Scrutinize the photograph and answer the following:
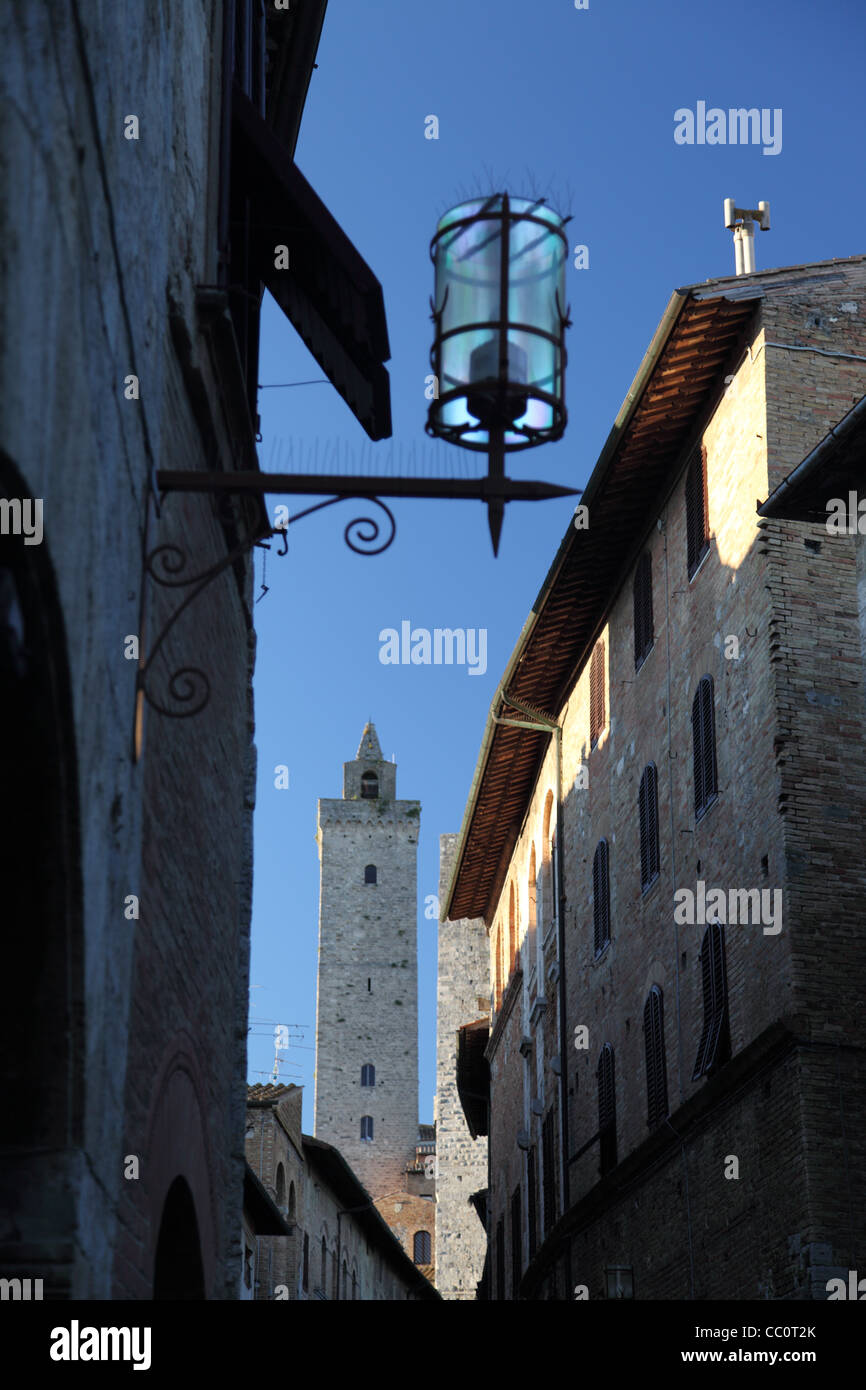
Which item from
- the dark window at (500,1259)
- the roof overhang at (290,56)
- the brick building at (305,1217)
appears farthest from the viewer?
the brick building at (305,1217)

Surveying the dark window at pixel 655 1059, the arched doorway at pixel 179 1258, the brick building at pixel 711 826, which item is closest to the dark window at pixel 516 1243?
the brick building at pixel 711 826

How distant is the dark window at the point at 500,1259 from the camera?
2628 centimetres

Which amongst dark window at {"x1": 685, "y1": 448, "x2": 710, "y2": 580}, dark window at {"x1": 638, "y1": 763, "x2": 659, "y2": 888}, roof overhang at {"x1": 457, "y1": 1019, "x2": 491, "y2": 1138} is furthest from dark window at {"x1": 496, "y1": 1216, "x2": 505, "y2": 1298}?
dark window at {"x1": 685, "y1": 448, "x2": 710, "y2": 580}

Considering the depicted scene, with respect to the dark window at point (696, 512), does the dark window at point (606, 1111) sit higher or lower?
lower

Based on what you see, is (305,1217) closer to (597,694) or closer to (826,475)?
(597,694)

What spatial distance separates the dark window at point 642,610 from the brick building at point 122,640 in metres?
8.80

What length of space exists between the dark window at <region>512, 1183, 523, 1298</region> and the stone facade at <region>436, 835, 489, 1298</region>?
1296 cm

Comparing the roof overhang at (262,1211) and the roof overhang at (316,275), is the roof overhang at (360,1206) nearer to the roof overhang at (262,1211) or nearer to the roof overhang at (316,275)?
the roof overhang at (262,1211)

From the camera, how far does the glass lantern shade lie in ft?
17.5

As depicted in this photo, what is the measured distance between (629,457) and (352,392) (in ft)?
23.3

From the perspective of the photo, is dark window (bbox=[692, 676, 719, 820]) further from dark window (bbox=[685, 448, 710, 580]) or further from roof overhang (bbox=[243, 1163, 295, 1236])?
roof overhang (bbox=[243, 1163, 295, 1236])

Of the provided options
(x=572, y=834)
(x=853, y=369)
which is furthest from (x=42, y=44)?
(x=572, y=834)

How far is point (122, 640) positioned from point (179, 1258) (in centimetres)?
307

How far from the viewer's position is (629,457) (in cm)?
1625
